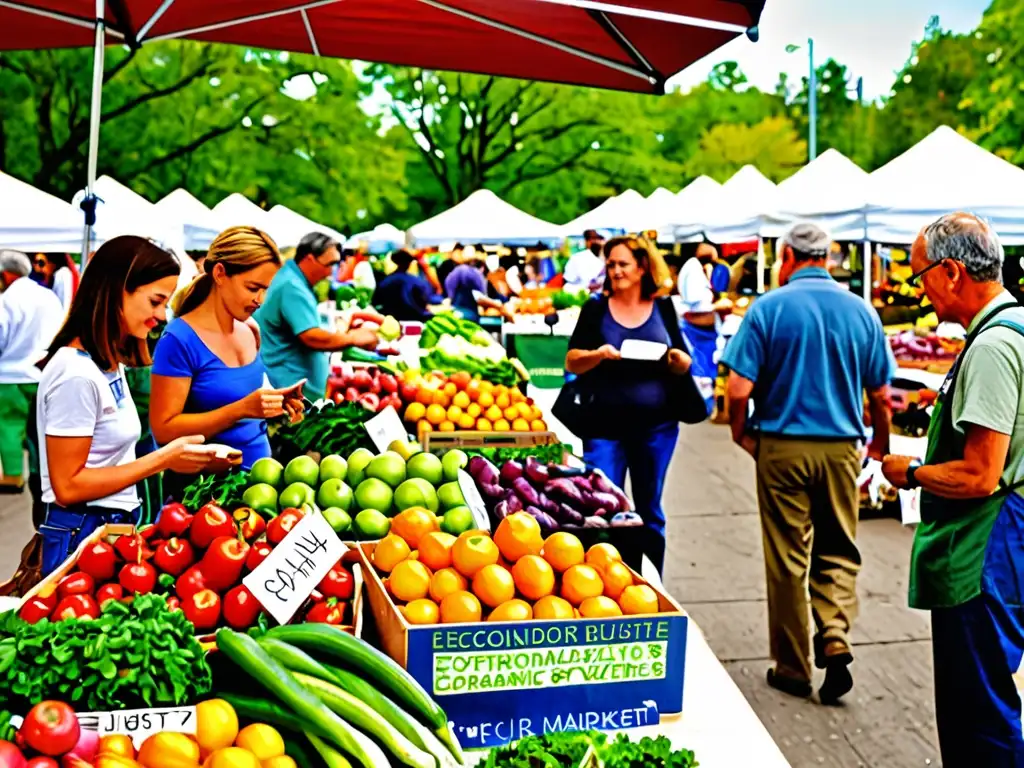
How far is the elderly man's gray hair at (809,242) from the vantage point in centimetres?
464

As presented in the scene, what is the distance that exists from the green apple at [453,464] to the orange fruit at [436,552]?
34.4 inches

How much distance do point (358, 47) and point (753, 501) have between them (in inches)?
204

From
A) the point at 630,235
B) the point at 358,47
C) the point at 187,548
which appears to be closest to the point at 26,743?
the point at 187,548

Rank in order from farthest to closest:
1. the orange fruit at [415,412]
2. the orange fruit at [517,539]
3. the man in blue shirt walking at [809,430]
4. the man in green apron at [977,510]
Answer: the orange fruit at [415,412], the man in blue shirt walking at [809,430], the man in green apron at [977,510], the orange fruit at [517,539]

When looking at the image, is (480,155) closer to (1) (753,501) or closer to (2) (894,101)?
(2) (894,101)

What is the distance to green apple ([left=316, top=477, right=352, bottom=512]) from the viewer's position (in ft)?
10.2

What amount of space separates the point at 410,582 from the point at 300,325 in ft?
11.7

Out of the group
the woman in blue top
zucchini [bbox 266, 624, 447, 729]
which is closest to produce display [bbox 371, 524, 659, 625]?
zucchini [bbox 266, 624, 447, 729]

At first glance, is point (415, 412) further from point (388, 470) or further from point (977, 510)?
point (977, 510)

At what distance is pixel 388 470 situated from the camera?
329 centimetres

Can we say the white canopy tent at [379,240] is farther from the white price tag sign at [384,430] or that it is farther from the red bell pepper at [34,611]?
the red bell pepper at [34,611]

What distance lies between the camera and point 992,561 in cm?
302

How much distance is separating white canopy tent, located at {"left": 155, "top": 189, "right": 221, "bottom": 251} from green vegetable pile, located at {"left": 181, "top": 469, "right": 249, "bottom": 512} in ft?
41.7

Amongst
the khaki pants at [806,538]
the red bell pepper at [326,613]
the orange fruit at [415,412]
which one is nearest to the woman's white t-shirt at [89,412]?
the red bell pepper at [326,613]
